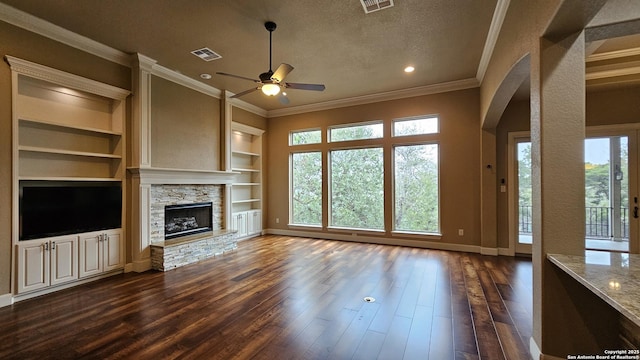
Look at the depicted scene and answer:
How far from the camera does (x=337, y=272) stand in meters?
4.11

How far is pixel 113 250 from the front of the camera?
406cm

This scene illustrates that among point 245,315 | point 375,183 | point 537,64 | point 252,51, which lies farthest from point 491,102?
point 245,315

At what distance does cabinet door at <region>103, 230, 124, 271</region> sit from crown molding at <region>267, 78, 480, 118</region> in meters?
4.50

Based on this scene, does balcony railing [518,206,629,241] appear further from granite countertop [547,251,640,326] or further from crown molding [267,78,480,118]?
granite countertop [547,251,640,326]

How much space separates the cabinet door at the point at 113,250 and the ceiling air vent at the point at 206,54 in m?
2.97

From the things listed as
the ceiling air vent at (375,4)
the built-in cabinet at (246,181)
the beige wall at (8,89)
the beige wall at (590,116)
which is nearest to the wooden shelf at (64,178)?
the beige wall at (8,89)

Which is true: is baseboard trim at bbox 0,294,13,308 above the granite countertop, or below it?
below

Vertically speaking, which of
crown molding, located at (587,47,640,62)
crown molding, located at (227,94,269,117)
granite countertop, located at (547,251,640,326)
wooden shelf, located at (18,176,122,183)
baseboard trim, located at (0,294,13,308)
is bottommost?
baseboard trim, located at (0,294,13,308)

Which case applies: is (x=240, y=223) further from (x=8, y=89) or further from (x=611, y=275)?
(x=611, y=275)

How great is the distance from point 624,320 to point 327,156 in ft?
17.9

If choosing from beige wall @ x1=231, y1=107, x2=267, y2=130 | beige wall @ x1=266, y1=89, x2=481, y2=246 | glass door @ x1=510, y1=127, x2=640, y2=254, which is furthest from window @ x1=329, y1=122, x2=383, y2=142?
glass door @ x1=510, y1=127, x2=640, y2=254

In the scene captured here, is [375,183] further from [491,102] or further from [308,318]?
[308,318]

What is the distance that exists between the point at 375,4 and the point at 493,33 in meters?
1.65

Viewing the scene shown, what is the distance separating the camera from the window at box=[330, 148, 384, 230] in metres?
6.23
